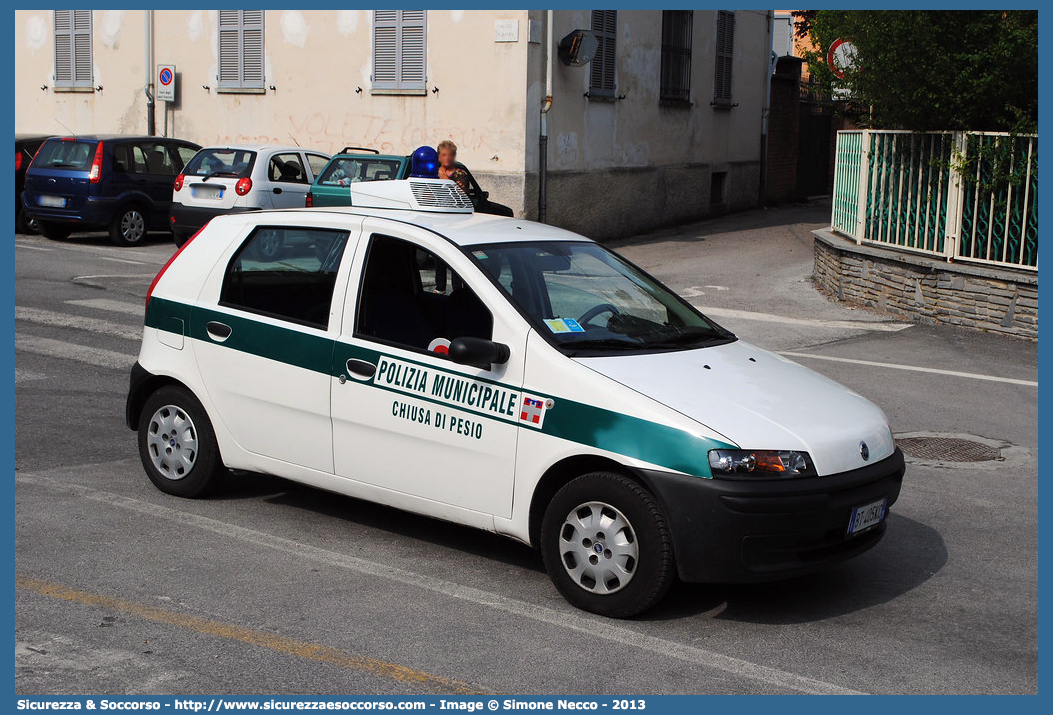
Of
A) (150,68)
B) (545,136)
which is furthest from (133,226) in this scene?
(545,136)

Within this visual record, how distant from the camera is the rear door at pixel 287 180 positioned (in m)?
18.8

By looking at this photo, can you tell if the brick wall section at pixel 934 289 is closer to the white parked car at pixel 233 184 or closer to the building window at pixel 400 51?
the white parked car at pixel 233 184

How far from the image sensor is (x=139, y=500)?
6.59 m

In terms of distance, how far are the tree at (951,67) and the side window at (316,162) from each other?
8890 mm

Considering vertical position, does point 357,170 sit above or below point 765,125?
below

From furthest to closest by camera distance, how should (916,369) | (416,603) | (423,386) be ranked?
(916,369), (423,386), (416,603)

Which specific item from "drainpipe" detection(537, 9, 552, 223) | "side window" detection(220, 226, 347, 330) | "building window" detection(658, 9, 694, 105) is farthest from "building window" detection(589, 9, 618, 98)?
"side window" detection(220, 226, 347, 330)

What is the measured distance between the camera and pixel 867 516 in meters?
5.20

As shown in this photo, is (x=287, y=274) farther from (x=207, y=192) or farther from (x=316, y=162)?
(x=316, y=162)

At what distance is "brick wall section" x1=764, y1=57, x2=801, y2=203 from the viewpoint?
27562 mm

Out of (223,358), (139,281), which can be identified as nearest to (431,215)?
(223,358)

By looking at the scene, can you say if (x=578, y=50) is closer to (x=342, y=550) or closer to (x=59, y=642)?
(x=342, y=550)

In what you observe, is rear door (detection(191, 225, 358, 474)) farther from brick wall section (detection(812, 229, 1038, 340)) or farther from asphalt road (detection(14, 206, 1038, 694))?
brick wall section (detection(812, 229, 1038, 340))

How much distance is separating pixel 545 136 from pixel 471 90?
1.46 m
